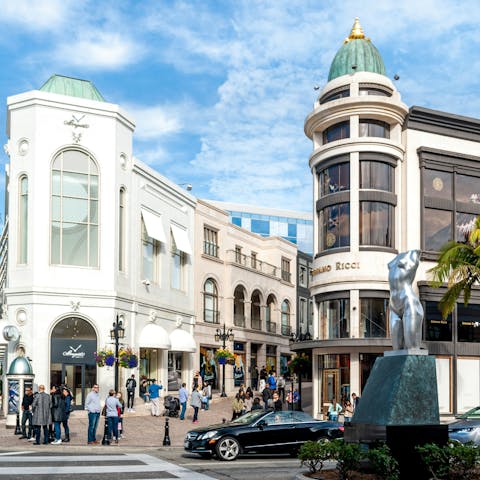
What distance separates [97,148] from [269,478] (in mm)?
26270

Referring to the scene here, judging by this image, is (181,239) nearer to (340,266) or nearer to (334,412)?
(340,266)

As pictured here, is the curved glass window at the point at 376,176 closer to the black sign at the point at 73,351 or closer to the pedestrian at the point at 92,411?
the black sign at the point at 73,351

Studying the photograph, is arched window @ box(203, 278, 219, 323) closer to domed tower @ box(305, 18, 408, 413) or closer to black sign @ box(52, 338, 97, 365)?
domed tower @ box(305, 18, 408, 413)

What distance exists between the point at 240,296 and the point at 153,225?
1651cm

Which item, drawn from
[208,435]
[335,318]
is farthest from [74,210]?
[208,435]

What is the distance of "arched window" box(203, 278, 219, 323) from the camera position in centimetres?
5258

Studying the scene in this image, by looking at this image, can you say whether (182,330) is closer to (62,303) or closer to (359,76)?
(62,303)

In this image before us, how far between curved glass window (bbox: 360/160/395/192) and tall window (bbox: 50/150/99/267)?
1322 centimetres

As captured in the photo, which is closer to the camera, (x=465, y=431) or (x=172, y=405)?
(x=465, y=431)

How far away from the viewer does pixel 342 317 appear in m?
38.4

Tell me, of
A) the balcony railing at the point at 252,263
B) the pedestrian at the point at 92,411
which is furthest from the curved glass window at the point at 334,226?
the pedestrian at the point at 92,411

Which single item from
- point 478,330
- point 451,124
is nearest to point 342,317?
point 478,330

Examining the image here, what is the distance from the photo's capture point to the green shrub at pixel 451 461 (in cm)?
1283

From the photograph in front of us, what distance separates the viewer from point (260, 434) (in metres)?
19.9
